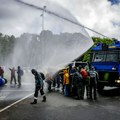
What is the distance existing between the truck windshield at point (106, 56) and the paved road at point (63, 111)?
3.88 metres

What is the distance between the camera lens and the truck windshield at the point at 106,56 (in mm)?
18641

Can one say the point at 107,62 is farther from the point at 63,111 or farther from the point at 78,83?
the point at 63,111

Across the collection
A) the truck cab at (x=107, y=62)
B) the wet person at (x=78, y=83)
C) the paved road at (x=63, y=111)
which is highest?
the truck cab at (x=107, y=62)

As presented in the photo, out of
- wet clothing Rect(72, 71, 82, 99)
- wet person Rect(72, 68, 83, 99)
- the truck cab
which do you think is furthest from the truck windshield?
wet clothing Rect(72, 71, 82, 99)

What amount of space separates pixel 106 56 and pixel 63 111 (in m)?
7.31

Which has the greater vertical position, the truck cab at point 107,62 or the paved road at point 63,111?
the truck cab at point 107,62

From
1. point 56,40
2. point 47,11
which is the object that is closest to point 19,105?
point 47,11

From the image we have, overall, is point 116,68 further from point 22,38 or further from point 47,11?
point 22,38

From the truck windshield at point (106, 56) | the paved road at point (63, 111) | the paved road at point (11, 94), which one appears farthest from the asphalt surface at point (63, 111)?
the truck windshield at point (106, 56)

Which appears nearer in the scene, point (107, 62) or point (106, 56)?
point (107, 62)

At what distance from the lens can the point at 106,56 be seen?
749 inches

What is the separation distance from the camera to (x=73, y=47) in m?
22.2

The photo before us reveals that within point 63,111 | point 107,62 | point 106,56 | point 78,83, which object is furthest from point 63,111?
point 106,56

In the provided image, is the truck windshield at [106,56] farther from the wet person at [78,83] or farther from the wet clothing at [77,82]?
the wet clothing at [77,82]
